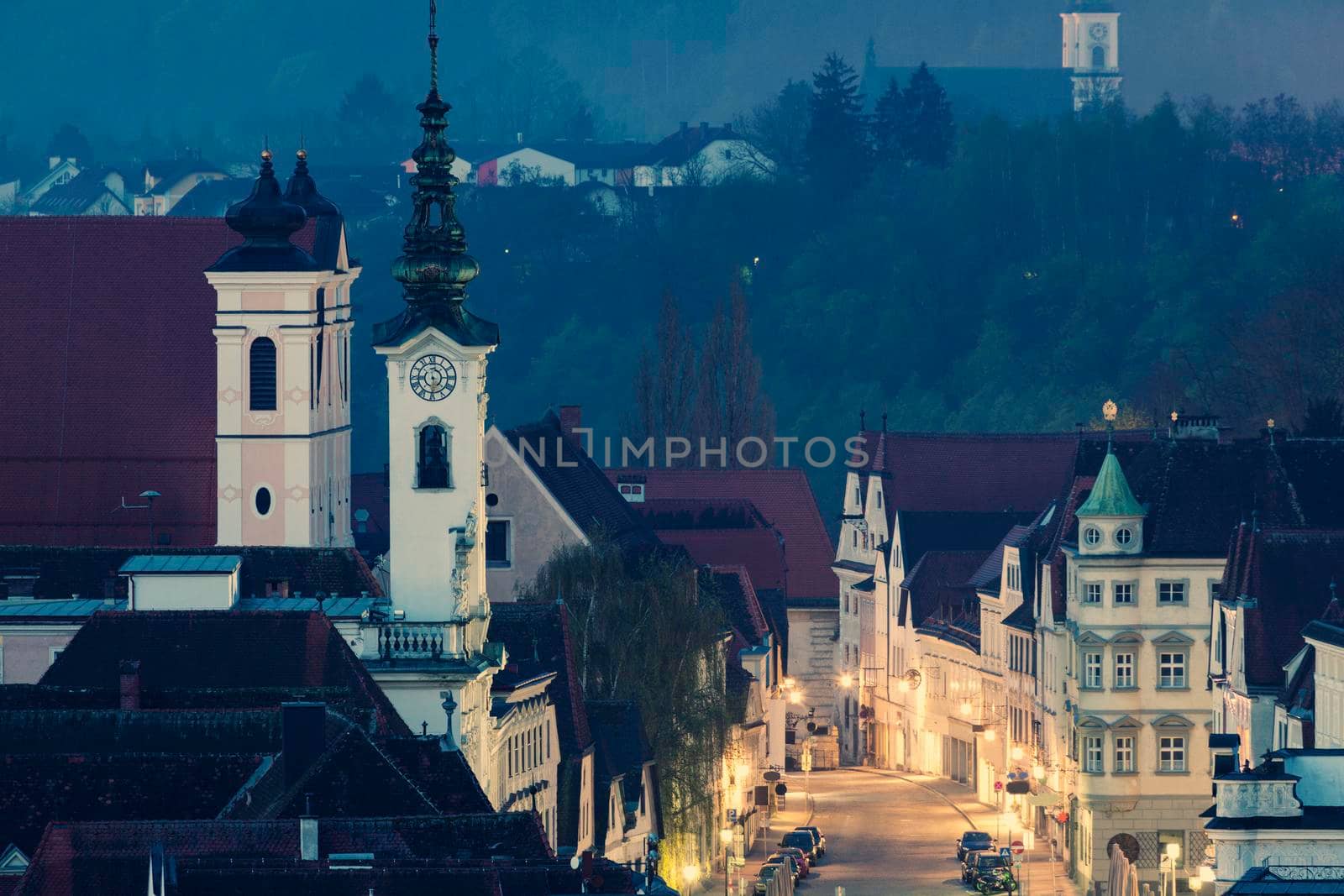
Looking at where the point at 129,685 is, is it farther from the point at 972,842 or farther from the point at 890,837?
the point at 890,837

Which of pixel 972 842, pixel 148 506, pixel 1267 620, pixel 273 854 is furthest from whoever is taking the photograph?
pixel 148 506

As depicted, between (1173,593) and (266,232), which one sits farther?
(1173,593)

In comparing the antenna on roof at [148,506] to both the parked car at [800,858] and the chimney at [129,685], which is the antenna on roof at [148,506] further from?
the chimney at [129,685]

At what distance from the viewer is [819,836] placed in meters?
107

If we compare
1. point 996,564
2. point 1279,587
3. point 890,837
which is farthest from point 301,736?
point 996,564

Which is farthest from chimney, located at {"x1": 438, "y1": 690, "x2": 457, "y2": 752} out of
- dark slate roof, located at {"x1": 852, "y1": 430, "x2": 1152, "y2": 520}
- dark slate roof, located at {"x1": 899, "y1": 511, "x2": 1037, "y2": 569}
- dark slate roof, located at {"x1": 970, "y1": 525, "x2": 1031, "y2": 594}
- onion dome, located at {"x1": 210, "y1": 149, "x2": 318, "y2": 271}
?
dark slate roof, located at {"x1": 852, "y1": 430, "x2": 1152, "y2": 520}

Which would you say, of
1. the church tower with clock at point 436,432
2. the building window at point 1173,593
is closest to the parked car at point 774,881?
the building window at point 1173,593

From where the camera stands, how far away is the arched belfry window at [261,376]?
338 feet

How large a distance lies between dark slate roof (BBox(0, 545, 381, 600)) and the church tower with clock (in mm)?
3967

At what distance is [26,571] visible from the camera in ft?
302


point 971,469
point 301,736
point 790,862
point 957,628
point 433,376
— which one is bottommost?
point 790,862

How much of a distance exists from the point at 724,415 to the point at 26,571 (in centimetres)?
8008

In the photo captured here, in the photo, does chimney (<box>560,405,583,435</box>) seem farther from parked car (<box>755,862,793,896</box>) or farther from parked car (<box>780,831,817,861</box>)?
parked car (<box>755,862,793,896</box>)

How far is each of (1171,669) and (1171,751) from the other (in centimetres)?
179
